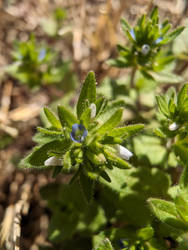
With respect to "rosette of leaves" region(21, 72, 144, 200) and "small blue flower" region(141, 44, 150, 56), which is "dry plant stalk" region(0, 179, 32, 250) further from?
"small blue flower" region(141, 44, 150, 56)

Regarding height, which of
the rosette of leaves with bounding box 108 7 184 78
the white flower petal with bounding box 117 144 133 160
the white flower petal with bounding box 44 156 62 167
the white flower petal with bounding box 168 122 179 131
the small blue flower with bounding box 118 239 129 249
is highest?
the rosette of leaves with bounding box 108 7 184 78

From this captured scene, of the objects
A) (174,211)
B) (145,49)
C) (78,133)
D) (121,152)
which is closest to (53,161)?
(78,133)

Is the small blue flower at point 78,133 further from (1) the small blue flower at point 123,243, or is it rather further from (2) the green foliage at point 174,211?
(1) the small blue flower at point 123,243

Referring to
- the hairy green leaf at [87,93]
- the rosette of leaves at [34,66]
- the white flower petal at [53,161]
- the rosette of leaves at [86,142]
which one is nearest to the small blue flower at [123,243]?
the rosette of leaves at [86,142]

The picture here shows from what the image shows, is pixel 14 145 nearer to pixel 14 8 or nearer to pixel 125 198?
pixel 125 198

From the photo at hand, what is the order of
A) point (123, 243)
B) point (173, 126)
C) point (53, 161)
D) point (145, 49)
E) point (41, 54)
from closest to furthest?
point (53, 161), point (173, 126), point (123, 243), point (145, 49), point (41, 54)

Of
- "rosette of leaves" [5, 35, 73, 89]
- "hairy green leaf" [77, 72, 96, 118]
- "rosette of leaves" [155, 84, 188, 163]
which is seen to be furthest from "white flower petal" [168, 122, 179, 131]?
"rosette of leaves" [5, 35, 73, 89]

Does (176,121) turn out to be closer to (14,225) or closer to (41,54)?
(14,225)
